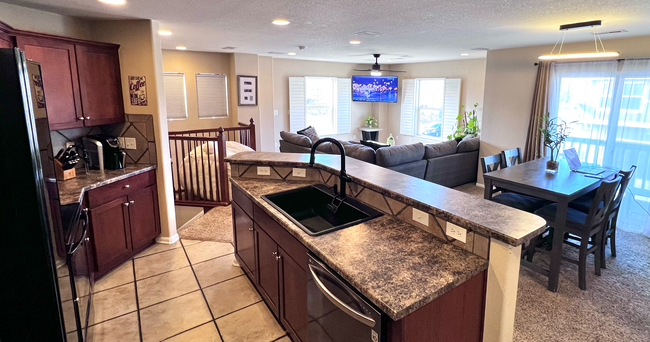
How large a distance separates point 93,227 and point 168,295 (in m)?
0.83

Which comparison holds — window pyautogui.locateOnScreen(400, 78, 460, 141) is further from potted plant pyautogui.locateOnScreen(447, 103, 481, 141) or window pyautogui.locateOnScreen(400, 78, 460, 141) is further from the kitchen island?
the kitchen island

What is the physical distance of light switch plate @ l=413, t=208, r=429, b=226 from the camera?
1.87 meters

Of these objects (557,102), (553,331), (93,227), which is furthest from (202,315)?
(557,102)

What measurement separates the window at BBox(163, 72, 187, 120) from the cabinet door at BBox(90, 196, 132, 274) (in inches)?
154

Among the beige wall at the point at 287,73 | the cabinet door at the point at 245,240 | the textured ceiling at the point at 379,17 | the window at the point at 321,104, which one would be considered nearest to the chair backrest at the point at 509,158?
the textured ceiling at the point at 379,17

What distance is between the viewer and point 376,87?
30.1 feet

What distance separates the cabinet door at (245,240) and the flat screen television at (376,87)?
6.83 meters

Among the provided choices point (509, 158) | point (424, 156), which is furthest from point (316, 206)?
point (424, 156)

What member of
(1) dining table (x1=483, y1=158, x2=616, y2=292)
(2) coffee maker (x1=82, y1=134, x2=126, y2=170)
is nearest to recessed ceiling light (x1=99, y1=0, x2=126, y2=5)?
(2) coffee maker (x1=82, y1=134, x2=126, y2=170)

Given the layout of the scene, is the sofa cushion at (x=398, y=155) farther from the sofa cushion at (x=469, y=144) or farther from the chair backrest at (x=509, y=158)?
the chair backrest at (x=509, y=158)

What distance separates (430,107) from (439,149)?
12.0 feet

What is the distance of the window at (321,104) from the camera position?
864cm

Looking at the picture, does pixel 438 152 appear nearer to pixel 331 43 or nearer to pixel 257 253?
pixel 331 43

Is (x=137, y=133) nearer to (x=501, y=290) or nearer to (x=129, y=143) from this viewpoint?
(x=129, y=143)
